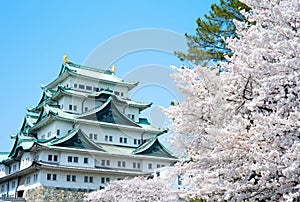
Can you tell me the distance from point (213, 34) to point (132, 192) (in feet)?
49.2

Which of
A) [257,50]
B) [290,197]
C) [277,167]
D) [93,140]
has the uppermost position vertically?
[93,140]

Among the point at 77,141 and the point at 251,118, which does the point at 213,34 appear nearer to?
the point at 251,118

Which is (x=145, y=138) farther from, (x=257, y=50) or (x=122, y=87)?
(x=257, y=50)

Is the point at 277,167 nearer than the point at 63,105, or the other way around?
the point at 277,167

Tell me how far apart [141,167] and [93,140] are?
5643mm

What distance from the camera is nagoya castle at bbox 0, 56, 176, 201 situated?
115 feet

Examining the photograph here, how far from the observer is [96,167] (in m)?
36.7

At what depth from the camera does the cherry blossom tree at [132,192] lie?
27375 millimetres

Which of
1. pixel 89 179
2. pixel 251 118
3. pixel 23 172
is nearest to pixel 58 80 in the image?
pixel 23 172

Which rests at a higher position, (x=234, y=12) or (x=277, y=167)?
(x=234, y=12)

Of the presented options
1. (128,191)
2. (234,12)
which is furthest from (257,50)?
(128,191)

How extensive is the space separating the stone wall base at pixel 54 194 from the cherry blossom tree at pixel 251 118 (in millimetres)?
26494

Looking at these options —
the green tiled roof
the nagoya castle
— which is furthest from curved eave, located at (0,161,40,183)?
the green tiled roof

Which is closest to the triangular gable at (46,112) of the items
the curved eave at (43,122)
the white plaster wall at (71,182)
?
the curved eave at (43,122)
